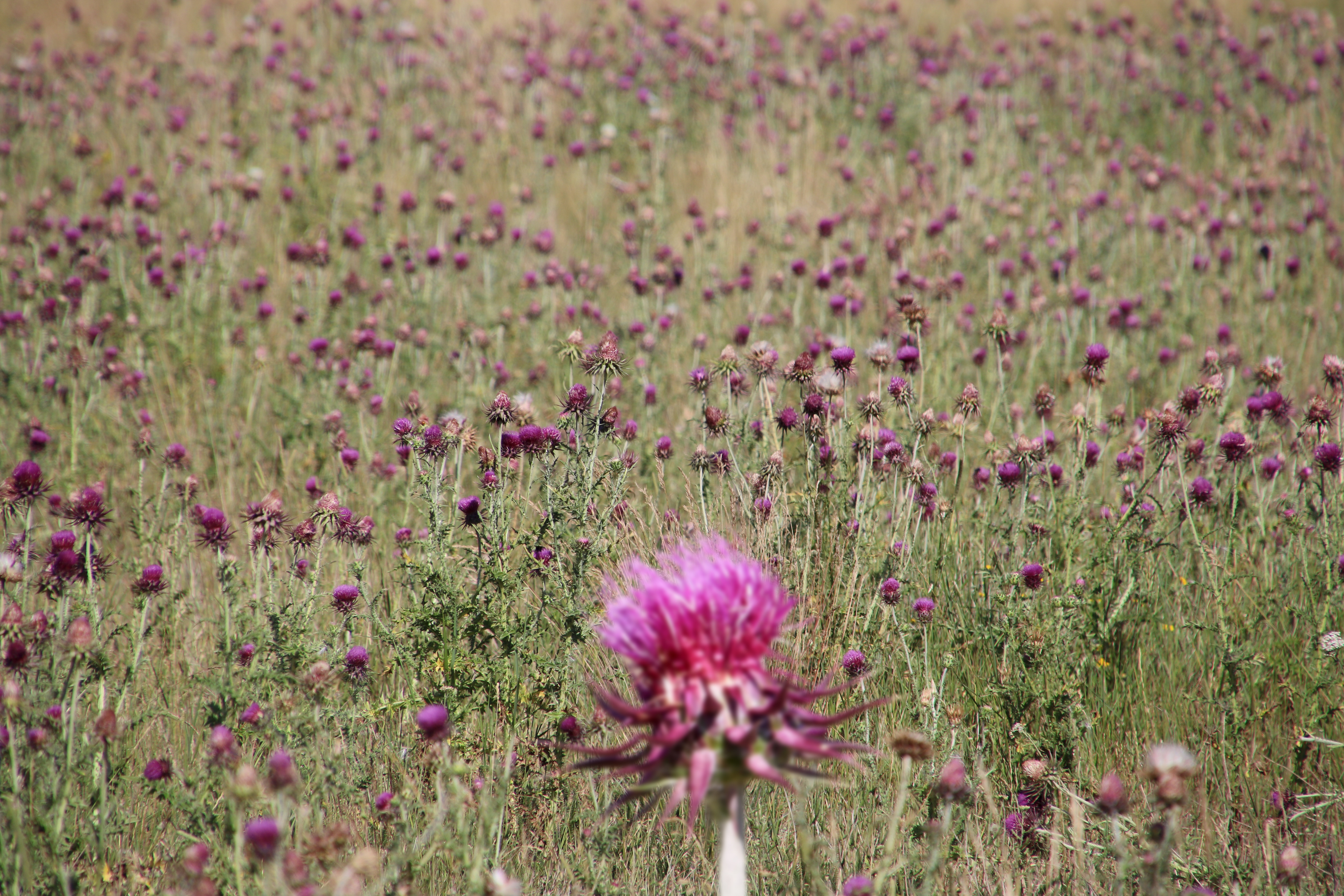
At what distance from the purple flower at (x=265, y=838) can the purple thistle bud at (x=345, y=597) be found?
3.35ft

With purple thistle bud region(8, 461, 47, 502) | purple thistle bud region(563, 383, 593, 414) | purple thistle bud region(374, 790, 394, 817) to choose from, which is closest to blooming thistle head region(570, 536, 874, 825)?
purple thistle bud region(374, 790, 394, 817)

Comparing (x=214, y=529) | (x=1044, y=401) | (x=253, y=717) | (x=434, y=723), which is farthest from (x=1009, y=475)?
(x=214, y=529)

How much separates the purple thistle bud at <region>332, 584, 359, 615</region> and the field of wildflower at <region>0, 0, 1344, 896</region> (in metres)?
0.01

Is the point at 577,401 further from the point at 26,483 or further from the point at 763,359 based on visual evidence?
the point at 26,483

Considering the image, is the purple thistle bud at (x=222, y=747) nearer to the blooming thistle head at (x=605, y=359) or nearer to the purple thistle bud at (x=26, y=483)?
the purple thistle bud at (x=26, y=483)

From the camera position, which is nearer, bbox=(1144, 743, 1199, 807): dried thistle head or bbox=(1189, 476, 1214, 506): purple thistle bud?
bbox=(1144, 743, 1199, 807): dried thistle head

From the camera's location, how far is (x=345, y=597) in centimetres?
286

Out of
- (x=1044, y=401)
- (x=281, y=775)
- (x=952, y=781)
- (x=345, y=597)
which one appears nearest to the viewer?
(x=281, y=775)

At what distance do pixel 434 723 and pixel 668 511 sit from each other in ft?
4.53

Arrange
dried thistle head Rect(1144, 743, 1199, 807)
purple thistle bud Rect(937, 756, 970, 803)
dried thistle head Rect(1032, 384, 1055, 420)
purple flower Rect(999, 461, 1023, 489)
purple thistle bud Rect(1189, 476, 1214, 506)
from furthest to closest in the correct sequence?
dried thistle head Rect(1032, 384, 1055, 420), purple thistle bud Rect(1189, 476, 1214, 506), purple flower Rect(999, 461, 1023, 489), purple thistle bud Rect(937, 756, 970, 803), dried thistle head Rect(1144, 743, 1199, 807)

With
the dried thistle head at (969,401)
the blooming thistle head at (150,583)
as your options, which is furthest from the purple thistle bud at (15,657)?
the dried thistle head at (969,401)

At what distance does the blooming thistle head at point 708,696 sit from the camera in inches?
56.8

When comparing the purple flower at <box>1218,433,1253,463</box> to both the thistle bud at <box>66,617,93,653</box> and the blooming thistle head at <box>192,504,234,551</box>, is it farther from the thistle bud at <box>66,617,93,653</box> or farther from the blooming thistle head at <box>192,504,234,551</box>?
the thistle bud at <box>66,617,93,653</box>

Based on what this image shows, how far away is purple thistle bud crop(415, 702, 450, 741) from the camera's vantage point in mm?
2207
